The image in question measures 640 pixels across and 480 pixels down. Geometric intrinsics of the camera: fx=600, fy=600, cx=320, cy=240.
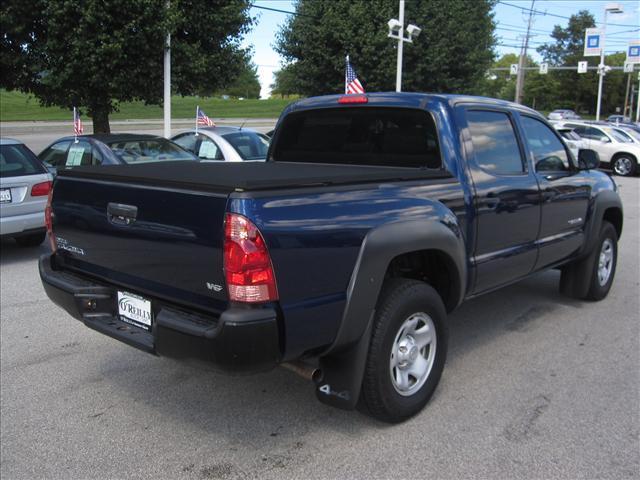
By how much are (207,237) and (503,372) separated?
255 centimetres

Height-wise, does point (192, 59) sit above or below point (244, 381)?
above

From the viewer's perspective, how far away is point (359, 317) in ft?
9.90

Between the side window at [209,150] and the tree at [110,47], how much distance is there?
256 cm

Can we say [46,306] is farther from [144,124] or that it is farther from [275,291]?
[144,124]

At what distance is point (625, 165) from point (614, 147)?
722 millimetres

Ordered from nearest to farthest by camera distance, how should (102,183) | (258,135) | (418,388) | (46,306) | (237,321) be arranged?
(237,321) → (102,183) → (418,388) → (46,306) → (258,135)

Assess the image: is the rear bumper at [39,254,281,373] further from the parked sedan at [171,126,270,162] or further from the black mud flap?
the parked sedan at [171,126,270,162]

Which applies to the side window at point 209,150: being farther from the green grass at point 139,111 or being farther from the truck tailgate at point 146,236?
the green grass at point 139,111

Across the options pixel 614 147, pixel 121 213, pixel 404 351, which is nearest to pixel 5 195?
pixel 121 213

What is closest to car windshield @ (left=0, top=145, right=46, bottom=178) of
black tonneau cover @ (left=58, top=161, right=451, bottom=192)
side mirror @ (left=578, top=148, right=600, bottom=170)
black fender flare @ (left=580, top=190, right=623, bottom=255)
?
black tonneau cover @ (left=58, top=161, right=451, bottom=192)

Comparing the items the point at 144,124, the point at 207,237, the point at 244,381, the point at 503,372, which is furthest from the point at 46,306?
the point at 144,124

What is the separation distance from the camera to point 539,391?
3939 mm

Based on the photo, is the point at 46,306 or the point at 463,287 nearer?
the point at 463,287

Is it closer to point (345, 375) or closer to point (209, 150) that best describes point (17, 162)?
point (209, 150)
